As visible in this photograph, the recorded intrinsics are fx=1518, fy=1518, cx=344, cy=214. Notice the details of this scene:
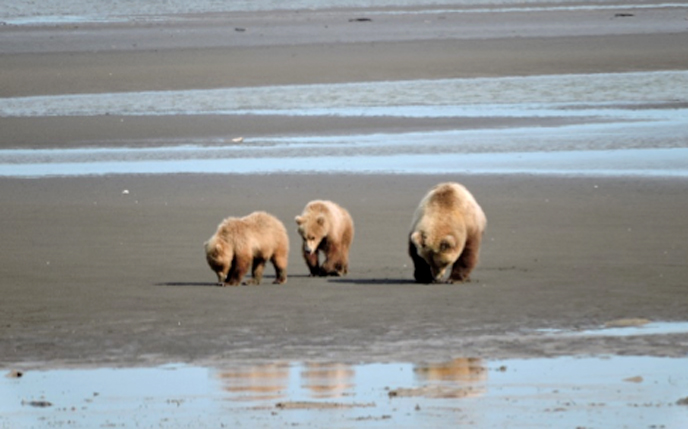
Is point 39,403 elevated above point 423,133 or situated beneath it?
situated beneath

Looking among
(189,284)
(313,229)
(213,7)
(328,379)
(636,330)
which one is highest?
(213,7)

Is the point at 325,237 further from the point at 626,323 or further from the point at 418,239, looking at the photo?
the point at 626,323

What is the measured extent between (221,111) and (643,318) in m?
19.9

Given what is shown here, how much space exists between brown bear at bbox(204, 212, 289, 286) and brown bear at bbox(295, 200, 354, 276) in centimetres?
29

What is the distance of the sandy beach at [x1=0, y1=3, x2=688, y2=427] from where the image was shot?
1068 centimetres

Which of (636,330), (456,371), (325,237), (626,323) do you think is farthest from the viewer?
(325,237)

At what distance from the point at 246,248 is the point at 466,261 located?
1925mm

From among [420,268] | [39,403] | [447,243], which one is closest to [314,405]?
[39,403]

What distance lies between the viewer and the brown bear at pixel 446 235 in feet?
42.5

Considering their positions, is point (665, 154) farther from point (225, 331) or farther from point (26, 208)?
point (225, 331)

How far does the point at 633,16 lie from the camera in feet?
187

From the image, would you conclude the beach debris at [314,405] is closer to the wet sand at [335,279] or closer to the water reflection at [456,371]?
the water reflection at [456,371]

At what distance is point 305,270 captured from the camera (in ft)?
48.3

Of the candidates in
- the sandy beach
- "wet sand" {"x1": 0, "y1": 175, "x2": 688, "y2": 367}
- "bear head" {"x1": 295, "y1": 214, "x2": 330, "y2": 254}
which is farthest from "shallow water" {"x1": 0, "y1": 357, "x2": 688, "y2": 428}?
"bear head" {"x1": 295, "y1": 214, "x2": 330, "y2": 254}
